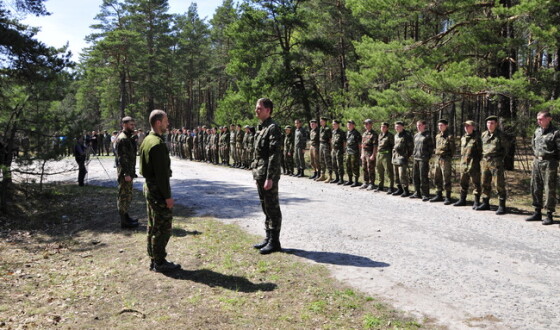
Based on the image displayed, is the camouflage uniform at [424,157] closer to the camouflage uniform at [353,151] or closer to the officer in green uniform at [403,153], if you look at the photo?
the officer in green uniform at [403,153]

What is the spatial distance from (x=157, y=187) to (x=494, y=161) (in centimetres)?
715

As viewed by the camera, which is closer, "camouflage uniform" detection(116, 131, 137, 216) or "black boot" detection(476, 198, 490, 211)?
"camouflage uniform" detection(116, 131, 137, 216)

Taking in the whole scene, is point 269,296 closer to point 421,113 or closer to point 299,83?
point 421,113

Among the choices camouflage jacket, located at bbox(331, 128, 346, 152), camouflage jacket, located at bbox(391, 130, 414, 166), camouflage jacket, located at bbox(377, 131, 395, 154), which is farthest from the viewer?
camouflage jacket, located at bbox(331, 128, 346, 152)

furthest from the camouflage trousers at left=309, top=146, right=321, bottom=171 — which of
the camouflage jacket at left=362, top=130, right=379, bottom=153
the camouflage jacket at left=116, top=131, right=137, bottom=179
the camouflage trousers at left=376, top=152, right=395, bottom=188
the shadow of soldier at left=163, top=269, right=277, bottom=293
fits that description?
the shadow of soldier at left=163, top=269, right=277, bottom=293

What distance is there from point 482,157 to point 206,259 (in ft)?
22.4

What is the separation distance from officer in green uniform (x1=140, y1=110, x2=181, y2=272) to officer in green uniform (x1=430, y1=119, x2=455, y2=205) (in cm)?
701

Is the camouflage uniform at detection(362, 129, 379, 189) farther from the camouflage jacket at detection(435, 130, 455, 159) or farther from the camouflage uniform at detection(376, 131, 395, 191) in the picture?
the camouflage jacket at detection(435, 130, 455, 159)

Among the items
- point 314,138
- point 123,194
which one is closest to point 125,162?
point 123,194

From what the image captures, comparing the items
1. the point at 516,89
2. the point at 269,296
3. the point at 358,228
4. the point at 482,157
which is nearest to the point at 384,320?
the point at 269,296

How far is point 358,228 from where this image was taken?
6.75 meters

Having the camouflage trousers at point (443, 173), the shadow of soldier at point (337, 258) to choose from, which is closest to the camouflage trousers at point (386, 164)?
the camouflage trousers at point (443, 173)

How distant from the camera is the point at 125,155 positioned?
697 cm

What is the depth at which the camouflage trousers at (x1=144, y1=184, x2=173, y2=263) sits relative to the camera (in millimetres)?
4945
